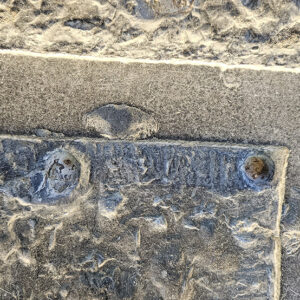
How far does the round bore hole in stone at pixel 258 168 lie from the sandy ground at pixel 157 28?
14.5 inches

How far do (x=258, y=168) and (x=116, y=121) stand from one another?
555 millimetres

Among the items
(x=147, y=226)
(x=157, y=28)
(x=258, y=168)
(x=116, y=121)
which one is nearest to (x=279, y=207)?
(x=258, y=168)

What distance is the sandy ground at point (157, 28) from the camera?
47.9 inches

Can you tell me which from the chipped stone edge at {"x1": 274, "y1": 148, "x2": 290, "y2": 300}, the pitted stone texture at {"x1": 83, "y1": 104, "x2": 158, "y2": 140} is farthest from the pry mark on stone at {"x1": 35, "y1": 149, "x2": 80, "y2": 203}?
the chipped stone edge at {"x1": 274, "y1": 148, "x2": 290, "y2": 300}

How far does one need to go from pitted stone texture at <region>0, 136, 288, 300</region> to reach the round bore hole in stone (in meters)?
0.02

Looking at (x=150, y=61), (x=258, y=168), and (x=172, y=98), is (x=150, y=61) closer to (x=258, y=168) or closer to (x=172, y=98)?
(x=172, y=98)

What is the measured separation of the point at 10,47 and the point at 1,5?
0.14m

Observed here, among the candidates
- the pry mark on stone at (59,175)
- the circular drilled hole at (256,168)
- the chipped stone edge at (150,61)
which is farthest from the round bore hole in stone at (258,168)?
the pry mark on stone at (59,175)

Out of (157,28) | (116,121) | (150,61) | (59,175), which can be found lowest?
(59,175)

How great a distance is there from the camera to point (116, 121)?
4.37 feet

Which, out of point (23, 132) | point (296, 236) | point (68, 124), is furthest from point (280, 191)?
point (23, 132)

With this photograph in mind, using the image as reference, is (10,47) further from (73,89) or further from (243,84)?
(243,84)

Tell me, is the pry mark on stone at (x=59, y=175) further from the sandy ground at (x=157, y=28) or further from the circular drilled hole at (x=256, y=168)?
the circular drilled hole at (x=256, y=168)

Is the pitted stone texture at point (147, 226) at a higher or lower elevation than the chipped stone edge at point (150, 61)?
lower
